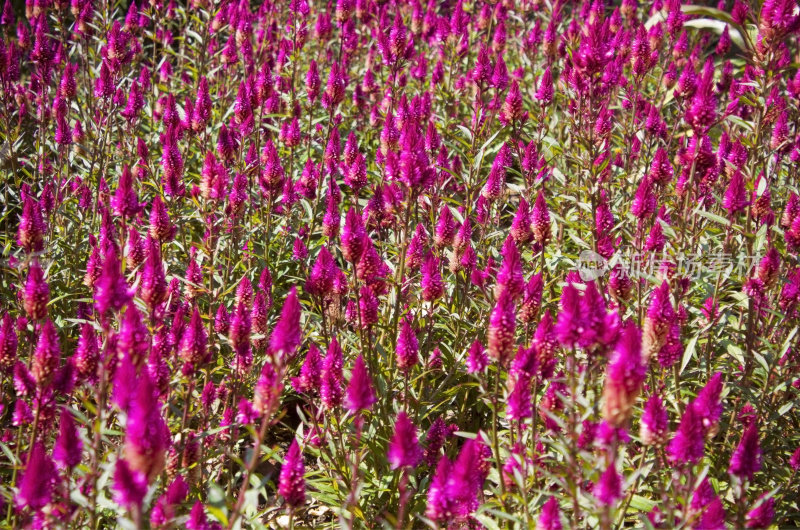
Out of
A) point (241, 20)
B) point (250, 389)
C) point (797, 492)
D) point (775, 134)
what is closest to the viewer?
point (797, 492)

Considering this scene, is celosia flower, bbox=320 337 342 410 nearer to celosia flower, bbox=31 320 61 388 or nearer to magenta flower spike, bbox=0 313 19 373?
celosia flower, bbox=31 320 61 388

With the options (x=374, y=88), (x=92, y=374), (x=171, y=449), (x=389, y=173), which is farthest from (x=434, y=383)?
(x=374, y=88)

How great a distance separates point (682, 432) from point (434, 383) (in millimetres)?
1678

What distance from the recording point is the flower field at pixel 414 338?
7.23 feet

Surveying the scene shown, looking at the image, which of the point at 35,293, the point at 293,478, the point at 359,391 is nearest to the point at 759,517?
the point at 359,391

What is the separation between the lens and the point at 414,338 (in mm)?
2943

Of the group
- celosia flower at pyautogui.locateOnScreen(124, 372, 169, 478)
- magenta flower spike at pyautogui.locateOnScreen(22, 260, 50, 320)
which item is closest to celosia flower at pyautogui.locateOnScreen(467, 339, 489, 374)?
celosia flower at pyautogui.locateOnScreen(124, 372, 169, 478)

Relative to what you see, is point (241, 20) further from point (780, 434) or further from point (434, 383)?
point (780, 434)

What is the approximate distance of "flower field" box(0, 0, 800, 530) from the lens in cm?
220

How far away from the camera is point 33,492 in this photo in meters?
1.97

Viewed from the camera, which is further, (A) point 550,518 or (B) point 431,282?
(B) point 431,282

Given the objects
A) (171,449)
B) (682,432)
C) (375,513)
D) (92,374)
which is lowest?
(375,513)

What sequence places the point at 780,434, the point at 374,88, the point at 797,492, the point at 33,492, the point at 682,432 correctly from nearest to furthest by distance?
the point at 33,492 → the point at 682,432 → the point at 797,492 → the point at 780,434 → the point at 374,88

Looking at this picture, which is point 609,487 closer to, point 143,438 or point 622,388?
point 622,388
